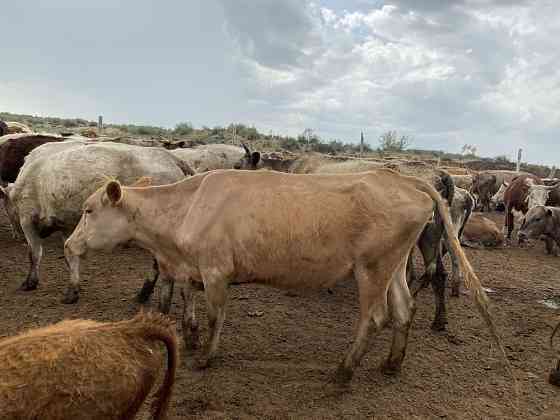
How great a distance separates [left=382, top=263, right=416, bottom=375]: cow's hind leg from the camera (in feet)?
14.7

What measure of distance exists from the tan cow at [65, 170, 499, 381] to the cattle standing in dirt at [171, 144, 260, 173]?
20.3ft

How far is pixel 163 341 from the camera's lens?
8.02 feet

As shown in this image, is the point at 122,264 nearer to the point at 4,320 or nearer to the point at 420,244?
the point at 4,320

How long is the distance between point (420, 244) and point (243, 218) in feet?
9.21

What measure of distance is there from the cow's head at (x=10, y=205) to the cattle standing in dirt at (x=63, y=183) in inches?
0.8

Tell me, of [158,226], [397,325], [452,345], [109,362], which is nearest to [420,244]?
[452,345]

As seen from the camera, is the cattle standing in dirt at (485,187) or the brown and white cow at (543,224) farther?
the cattle standing in dirt at (485,187)

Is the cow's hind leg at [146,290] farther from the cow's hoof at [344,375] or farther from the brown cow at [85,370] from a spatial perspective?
the brown cow at [85,370]

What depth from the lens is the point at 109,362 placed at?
2146 mm

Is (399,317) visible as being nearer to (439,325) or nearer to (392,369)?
(392,369)

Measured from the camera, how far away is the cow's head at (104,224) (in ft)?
15.8

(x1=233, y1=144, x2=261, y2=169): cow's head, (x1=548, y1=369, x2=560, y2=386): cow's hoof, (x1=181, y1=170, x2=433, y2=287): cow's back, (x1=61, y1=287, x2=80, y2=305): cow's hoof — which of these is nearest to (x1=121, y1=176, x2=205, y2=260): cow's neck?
(x1=181, y1=170, x2=433, y2=287): cow's back

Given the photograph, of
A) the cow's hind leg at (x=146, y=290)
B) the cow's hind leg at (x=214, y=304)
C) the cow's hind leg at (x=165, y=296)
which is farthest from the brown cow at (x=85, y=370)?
the cow's hind leg at (x=146, y=290)

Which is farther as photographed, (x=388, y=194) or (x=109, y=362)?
(x=388, y=194)
